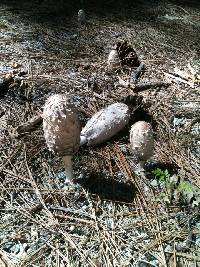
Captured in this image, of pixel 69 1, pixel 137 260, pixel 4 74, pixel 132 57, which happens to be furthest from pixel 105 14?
pixel 137 260

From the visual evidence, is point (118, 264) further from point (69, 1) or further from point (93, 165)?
point (69, 1)

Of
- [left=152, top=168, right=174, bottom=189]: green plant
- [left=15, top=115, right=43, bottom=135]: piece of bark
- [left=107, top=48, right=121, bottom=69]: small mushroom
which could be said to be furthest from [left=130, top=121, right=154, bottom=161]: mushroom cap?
[left=107, top=48, right=121, bottom=69]: small mushroom

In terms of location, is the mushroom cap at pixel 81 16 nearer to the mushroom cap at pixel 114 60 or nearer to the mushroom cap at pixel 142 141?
the mushroom cap at pixel 114 60

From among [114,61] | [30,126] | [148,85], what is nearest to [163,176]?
[30,126]

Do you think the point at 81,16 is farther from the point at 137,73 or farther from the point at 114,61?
the point at 137,73

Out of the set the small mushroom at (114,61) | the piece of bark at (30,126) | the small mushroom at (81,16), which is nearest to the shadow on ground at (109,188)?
the piece of bark at (30,126)
